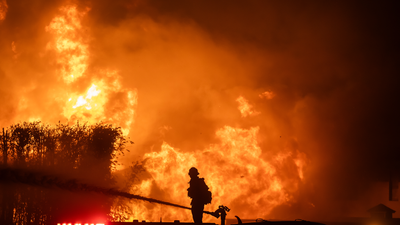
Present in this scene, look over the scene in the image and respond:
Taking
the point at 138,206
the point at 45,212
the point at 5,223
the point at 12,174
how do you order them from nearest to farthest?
the point at 12,174
the point at 5,223
the point at 45,212
the point at 138,206

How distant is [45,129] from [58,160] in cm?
952

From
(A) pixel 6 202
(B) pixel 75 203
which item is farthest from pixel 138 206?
(A) pixel 6 202

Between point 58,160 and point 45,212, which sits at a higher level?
point 58,160

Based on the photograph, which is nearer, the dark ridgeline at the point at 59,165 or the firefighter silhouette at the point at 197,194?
the firefighter silhouette at the point at 197,194

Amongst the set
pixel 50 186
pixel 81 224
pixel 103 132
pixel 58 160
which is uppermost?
pixel 103 132

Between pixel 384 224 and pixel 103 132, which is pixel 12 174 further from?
pixel 384 224

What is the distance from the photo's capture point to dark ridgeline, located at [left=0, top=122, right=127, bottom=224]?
254ft

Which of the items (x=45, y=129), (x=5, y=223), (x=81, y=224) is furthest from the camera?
(x=45, y=129)

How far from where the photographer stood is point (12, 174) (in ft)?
122

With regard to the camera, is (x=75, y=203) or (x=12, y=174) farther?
(x=75, y=203)

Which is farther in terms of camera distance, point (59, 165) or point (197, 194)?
point (59, 165)

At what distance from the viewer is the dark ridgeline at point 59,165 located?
77.3 metres

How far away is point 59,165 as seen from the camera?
7706 centimetres

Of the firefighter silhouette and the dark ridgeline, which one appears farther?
the dark ridgeline
